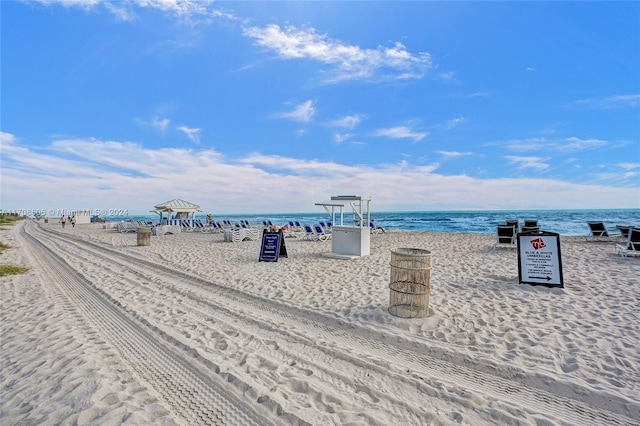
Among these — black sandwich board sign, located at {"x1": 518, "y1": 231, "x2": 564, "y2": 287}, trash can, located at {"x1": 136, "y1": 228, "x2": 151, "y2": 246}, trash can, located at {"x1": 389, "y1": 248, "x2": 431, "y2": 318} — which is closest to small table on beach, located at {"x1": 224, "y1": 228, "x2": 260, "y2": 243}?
trash can, located at {"x1": 136, "y1": 228, "x2": 151, "y2": 246}

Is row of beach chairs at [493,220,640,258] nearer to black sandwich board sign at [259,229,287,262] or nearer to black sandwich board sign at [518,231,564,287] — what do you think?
black sandwich board sign at [518,231,564,287]

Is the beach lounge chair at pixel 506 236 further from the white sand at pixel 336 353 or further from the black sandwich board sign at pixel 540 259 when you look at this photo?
the black sandwich board sign at pixel 540 259

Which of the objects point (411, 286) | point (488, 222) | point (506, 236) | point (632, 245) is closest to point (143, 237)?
point (411, 286)

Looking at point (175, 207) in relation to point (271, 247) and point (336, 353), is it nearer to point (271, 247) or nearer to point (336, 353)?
point (271, 247)

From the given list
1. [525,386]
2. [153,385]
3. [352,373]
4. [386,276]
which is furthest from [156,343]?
[386,276]

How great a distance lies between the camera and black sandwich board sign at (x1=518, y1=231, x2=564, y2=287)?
18.7 ft

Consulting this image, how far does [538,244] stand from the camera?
232 inches

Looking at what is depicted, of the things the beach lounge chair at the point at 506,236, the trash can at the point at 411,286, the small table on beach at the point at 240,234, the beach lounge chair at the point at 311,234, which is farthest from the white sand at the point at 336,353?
the small table on beach at the point at 240,234

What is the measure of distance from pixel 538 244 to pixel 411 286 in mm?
3095

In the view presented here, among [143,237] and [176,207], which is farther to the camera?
[176,207]

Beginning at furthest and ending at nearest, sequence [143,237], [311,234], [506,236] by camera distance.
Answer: [311,234] → [143,237] → [506,236]

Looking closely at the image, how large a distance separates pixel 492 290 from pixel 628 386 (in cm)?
293

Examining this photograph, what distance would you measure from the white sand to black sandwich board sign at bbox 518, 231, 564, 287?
0.74 feet

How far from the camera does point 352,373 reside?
303 centimetres
